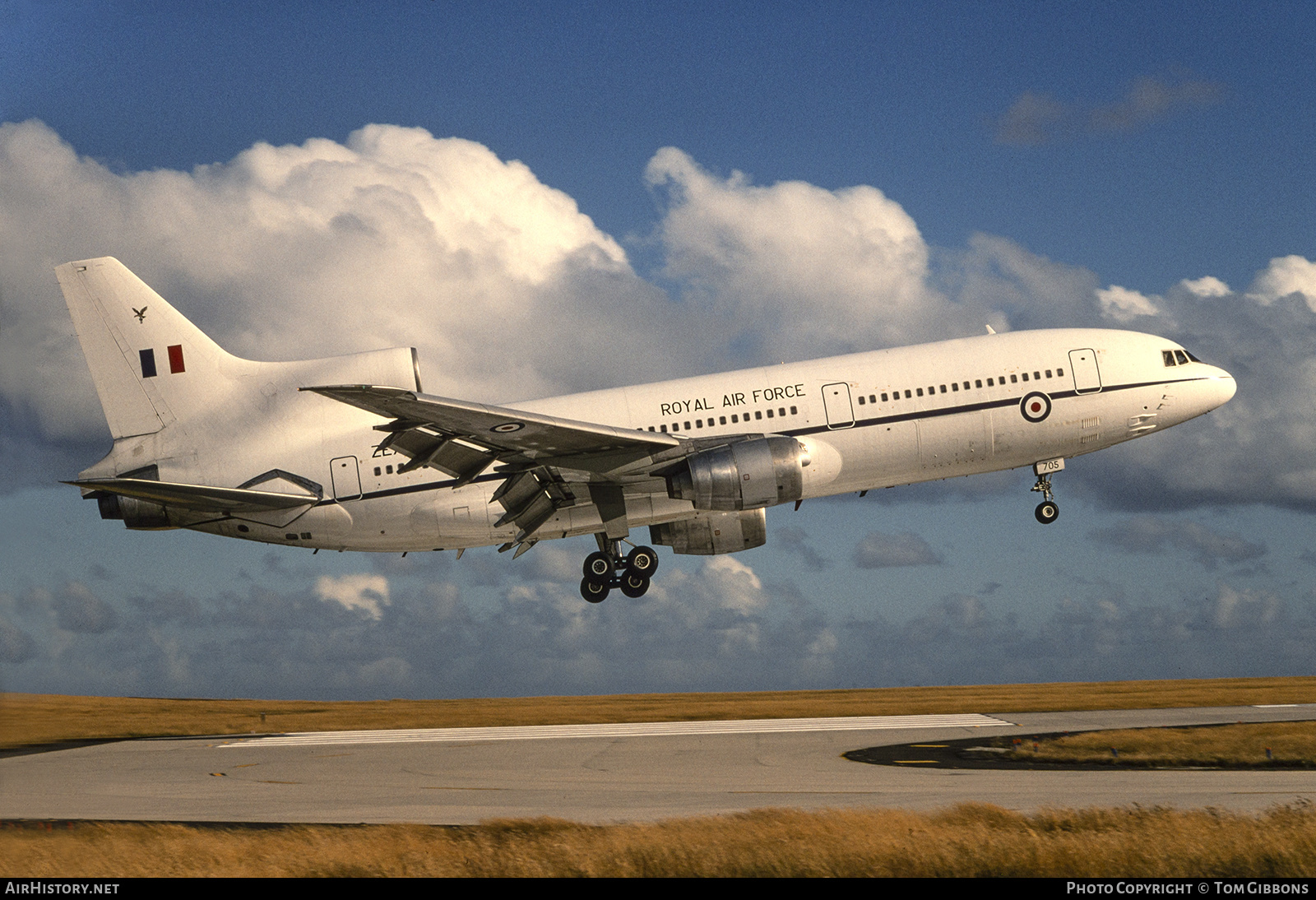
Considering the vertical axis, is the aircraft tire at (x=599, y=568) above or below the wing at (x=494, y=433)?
below

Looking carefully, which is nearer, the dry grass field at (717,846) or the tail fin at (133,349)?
the dry grass field at (717,846)

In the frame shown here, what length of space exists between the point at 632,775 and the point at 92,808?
1176 cm

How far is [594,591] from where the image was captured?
1416 inches

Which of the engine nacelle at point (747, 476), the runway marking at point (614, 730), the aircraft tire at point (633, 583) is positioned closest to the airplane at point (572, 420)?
the engine nacelle at point (747, 476)

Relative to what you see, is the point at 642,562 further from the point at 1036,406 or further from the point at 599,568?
the point at 1036,406

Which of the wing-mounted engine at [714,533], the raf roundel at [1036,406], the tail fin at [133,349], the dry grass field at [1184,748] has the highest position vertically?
the tail fin at [133,349]

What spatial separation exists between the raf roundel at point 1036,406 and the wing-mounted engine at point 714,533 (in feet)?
A: 29.5

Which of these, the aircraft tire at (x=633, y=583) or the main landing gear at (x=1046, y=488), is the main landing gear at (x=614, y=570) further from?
the main landing gear at (x=1046, y=488)

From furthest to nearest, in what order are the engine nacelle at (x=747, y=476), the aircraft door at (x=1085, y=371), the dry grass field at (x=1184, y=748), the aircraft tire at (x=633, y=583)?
the aircraft tire at (x=633, y=583)
the aircraft door at (x=1085, y=371)
the engine nacelle at (x=747, y=476)
the dry grass field at (x=1184, y=748)

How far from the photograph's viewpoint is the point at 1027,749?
30.0m

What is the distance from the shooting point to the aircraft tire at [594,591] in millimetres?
35938

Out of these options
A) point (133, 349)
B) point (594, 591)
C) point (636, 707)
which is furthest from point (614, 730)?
point (133, 349)
